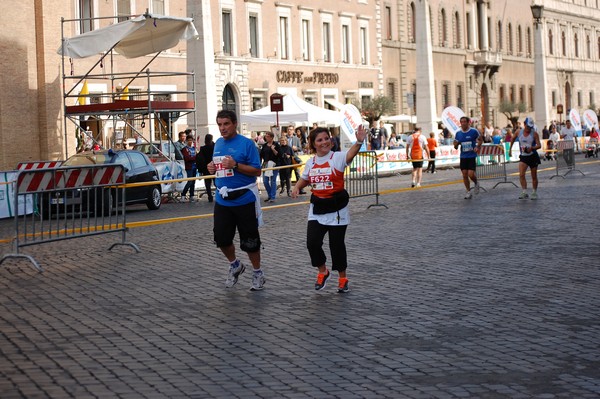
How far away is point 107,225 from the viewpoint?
57.1 ft

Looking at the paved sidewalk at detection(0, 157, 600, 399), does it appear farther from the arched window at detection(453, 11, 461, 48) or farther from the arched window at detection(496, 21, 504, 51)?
the arched window at detection(496, 21, 504, 51)

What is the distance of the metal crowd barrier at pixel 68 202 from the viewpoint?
1562 cm

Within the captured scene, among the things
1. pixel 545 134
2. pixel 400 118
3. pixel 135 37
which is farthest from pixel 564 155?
pixel 400 118

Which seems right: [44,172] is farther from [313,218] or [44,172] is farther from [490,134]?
[490,134]

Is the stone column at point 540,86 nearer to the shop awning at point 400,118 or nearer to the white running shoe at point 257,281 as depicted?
the shop awning at point 400,118

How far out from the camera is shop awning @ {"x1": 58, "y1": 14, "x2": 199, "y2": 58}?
31.5 metres

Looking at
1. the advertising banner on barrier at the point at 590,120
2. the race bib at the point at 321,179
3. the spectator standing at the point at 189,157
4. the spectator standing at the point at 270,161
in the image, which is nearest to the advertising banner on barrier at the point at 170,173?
the spectator standing at the point at 189,157

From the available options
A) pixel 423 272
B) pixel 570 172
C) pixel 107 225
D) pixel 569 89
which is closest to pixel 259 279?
pixel 423 272

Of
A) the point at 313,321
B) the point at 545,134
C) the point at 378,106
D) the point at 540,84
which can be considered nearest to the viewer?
the point at 313,321

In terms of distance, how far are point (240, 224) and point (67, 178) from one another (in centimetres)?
454

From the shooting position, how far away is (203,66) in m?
37.1

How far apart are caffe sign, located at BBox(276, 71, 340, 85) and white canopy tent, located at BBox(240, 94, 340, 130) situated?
35.7 feet

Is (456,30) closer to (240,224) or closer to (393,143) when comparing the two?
(393,143)

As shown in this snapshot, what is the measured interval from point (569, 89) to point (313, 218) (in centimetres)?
8856
